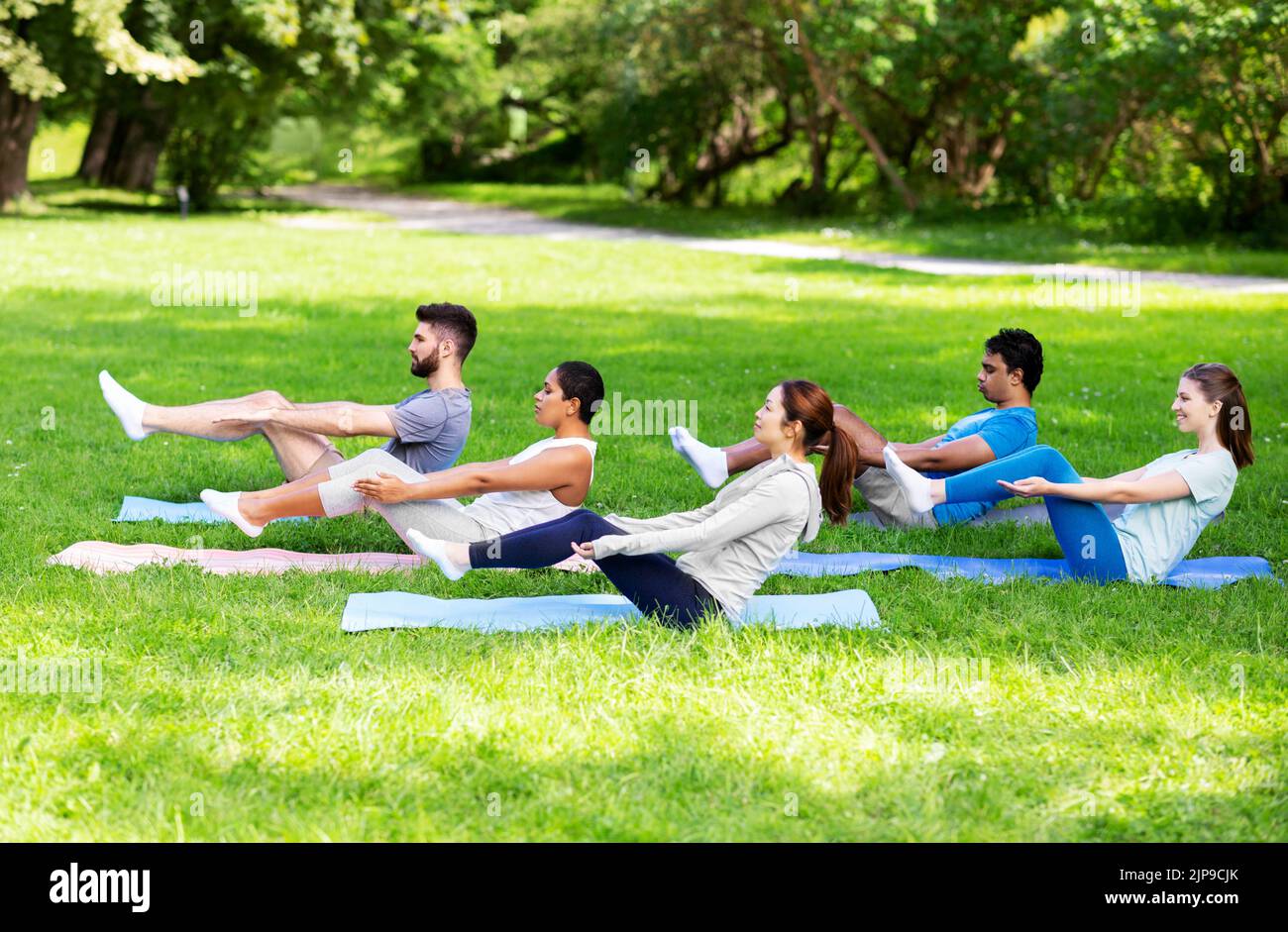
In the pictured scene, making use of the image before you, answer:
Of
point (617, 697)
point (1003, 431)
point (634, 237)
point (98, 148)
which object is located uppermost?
point (98, 148)

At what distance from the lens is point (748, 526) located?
17.0 ft

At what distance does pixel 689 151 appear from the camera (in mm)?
33344

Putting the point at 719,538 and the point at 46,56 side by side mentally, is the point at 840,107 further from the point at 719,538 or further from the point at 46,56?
the point at 719,538

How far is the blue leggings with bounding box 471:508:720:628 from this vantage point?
522 cm

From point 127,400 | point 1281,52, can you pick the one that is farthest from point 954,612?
point 1281,52

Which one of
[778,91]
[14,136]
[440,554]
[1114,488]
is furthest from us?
[778,91]

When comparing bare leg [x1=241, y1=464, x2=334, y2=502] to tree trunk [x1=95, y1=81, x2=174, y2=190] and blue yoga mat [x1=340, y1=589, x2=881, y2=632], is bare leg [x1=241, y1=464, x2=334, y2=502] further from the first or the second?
tree trunk [x1=95, y1=81, x2=174, y2=190]

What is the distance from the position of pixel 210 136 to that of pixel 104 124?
322 inches

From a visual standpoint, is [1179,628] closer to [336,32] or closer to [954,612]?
[954,612]

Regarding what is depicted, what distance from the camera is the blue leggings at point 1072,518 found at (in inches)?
238

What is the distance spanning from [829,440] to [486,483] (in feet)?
5.16

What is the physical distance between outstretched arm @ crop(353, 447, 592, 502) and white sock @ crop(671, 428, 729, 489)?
65 cm

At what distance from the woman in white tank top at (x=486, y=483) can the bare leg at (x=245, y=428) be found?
0.54 metres

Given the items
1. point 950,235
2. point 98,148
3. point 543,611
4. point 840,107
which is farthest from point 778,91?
point 543,611
